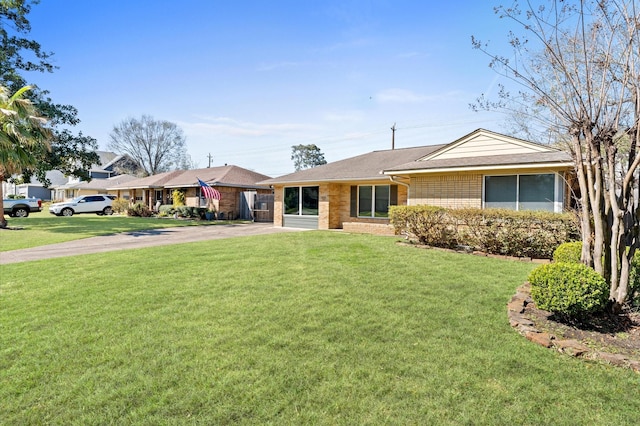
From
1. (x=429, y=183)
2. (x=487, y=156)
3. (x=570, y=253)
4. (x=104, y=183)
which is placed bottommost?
(x=570, y=253)

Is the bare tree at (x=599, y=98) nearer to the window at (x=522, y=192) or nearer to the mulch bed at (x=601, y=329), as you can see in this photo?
the mulch bed at (x=601, y=329)

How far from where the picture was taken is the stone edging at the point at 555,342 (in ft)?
11.1

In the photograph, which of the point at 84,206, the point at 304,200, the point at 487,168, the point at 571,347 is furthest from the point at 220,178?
the point at 571,347

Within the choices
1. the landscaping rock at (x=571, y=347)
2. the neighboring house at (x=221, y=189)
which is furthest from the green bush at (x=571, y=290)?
the neighboring house at (x=221, y=189)

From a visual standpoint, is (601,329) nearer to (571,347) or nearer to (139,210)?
(571,347)

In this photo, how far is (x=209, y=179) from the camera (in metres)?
27.8

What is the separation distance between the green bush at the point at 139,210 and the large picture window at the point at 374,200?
70.6 ft

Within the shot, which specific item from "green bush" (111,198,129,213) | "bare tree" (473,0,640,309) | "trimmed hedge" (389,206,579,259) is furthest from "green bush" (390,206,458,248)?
"green bush" (111,198,129,213)

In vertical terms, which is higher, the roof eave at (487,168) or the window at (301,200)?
the roof eave at (487,168)

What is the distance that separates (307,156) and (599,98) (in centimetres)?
5532

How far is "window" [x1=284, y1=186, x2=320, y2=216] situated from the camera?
59.3 feet

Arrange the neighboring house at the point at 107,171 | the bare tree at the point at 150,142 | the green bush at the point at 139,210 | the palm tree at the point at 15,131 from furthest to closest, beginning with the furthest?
the neighboring house at the point at 107,171 → the bare tree at the point at 150,142 → the green bush at the point at 139,210 → the palm tree at the point at 15,131

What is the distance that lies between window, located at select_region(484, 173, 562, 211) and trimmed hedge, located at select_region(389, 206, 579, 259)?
2565mm

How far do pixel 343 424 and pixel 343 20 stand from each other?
459 inches
